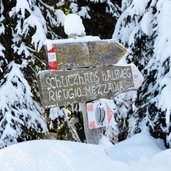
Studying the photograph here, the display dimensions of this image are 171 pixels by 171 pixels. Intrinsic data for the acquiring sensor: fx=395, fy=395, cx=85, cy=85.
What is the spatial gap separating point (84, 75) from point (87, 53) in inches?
10.3

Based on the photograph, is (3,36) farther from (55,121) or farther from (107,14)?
(107,14)

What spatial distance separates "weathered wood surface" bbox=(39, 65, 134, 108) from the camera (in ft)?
12.7

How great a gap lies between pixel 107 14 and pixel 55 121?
337 cm

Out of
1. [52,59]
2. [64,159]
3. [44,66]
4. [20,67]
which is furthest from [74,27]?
[44,66]

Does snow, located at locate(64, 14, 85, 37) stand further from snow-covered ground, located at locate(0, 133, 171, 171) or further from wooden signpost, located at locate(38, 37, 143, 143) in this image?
snow-covered ground, located at locate(0, 133, 171, 171)

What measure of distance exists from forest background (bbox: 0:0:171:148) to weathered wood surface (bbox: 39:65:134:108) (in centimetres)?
123

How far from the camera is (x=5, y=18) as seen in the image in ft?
26.6

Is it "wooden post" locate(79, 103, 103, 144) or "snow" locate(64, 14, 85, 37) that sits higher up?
"snow" locate(64, 14, 85, 37)

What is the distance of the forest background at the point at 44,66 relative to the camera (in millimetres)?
5785

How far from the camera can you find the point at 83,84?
413 cm

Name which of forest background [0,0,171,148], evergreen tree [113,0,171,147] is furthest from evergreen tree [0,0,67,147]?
evergreen tree [113,0,171,147]

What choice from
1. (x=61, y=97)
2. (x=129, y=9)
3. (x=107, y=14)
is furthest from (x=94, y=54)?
(x=107, y=14)

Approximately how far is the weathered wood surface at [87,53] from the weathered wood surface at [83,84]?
8cm

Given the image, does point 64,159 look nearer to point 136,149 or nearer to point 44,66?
point 136,149
